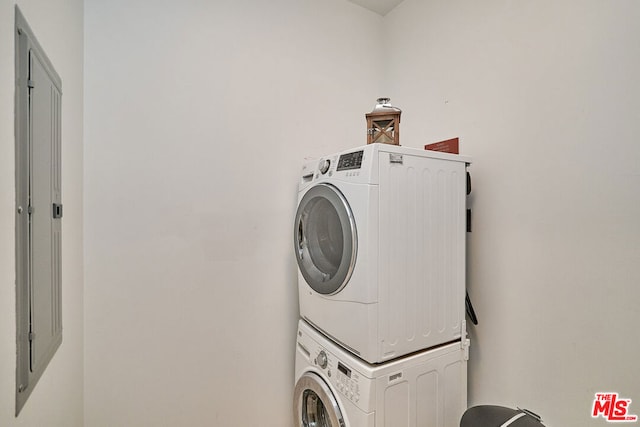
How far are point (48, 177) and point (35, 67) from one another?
32cm

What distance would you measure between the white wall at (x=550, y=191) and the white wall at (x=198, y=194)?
34.4 inches

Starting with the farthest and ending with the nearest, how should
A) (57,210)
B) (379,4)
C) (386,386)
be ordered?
(379,4) < (386,386) < (57,210)

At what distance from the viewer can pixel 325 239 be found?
1486 mm

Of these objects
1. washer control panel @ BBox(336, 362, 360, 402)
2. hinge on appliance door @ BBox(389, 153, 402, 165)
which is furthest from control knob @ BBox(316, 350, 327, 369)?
hinge on appliance door @ BBox(389, 153, 402, 165)

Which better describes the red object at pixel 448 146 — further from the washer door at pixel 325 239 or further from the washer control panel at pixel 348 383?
the washer control panel at pixel 348 383

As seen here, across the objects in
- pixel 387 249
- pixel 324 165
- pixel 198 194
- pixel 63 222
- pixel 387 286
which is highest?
pixel 324 165

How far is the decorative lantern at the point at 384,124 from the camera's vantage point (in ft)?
4.78

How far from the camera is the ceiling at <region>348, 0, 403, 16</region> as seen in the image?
2.05m

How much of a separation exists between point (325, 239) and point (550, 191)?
0.99 m

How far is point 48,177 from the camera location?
96 cm

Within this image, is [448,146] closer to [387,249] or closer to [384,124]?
[384,124]

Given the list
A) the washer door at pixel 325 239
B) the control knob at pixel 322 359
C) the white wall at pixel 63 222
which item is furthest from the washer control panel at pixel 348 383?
the white wall at pixel 63 222

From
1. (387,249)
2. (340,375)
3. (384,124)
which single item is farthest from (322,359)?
(384,124)

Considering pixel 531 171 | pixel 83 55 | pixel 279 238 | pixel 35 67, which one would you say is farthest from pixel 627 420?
pixel 83 55
